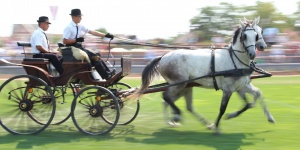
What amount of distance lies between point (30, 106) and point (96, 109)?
1.13 metres

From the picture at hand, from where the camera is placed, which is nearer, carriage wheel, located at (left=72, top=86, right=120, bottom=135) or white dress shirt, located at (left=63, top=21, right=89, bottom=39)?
carriage wheel, located at (left=72, top=86, right=120, bottom=135)

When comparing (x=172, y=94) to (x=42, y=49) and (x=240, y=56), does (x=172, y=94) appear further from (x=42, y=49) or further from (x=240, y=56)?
(x=42, y=49)

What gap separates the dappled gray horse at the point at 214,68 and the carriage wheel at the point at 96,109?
0.59 meters

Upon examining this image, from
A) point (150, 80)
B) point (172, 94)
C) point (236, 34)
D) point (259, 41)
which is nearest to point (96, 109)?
point (150, 80)

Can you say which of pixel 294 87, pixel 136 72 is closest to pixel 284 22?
pixel 136 72

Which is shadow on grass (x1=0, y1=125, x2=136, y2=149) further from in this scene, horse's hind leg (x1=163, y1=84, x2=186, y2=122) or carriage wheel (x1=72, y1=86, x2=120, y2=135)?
horse's hind leg (x1=163, y1=84, x2=186, y2=122)

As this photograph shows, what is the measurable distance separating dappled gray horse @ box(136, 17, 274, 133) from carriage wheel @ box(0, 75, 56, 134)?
1.56 m

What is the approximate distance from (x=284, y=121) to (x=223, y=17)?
45.4 meters

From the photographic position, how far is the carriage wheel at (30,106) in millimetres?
7669

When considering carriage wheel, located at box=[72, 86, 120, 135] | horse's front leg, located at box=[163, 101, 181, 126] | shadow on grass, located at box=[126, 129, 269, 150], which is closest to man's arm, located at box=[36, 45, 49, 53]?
carriage wheel, located at box=[72, 86, 120, 135]

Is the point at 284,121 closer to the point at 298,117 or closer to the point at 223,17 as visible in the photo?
the point at 298,117

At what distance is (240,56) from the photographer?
7664 mm

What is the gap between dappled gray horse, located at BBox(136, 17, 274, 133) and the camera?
7.50m

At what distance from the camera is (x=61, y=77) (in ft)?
25.9
